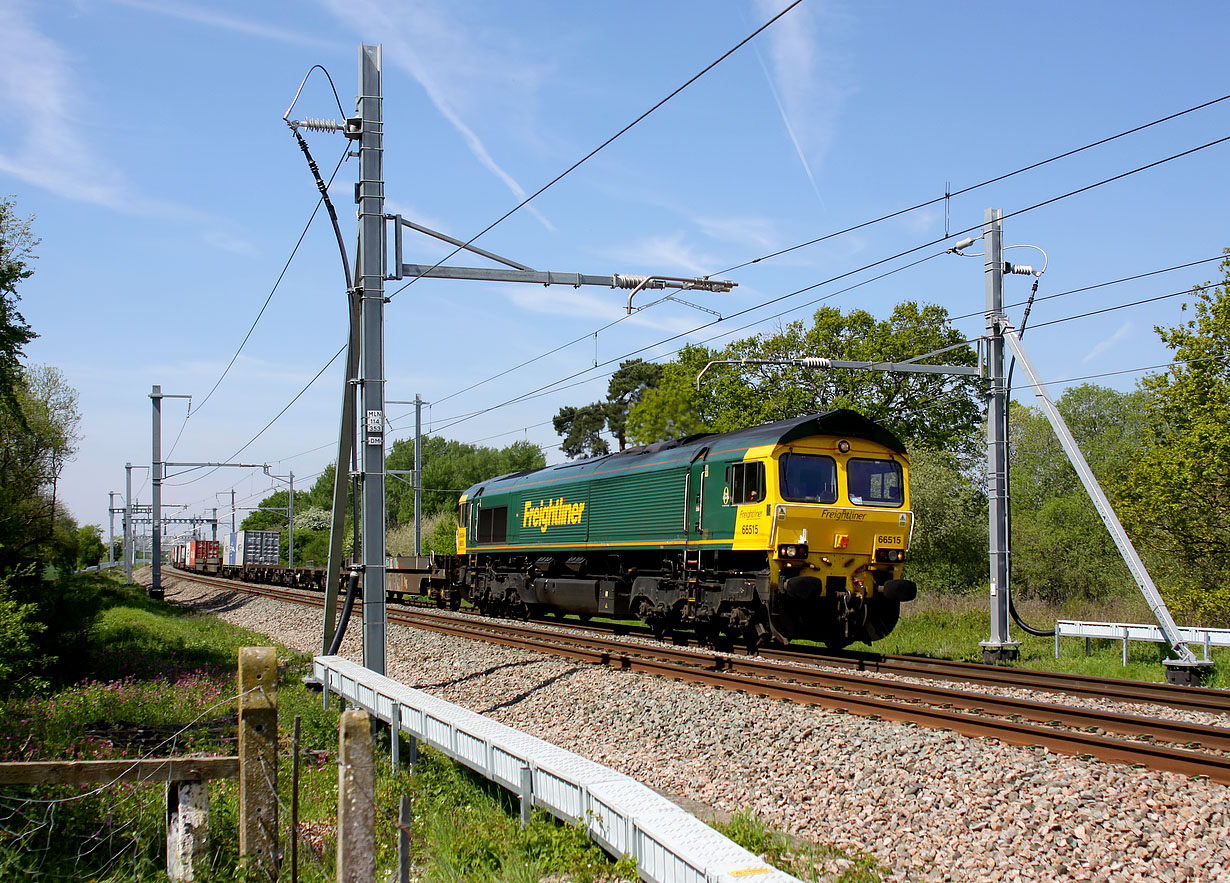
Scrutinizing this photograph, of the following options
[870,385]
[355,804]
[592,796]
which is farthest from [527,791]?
[870,385]

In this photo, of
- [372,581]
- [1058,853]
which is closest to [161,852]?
[372,581]

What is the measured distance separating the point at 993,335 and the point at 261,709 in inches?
561

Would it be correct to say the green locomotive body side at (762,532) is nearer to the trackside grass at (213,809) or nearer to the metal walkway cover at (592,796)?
the trackside grass at (213,809)

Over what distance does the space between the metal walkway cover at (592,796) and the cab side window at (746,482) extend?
7108 millimetres

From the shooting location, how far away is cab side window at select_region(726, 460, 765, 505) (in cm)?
1469

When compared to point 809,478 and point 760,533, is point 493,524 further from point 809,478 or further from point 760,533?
point 809,478

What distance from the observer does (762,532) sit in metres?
14.5

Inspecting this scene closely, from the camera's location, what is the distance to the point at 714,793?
7711mm

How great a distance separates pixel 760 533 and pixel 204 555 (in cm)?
6108

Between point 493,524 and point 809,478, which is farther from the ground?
point 809,478

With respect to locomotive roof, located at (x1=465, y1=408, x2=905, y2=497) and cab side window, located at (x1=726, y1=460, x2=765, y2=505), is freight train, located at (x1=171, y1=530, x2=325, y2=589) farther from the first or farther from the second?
cab side window, located at (x1=726, y1=460, x2=765, y2=505)

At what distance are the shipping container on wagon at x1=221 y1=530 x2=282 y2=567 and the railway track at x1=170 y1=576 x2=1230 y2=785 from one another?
4473cm

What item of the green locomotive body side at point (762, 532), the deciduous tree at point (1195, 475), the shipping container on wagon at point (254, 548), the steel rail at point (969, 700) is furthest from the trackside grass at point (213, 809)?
the shipping container on wagon at point (254, 548)

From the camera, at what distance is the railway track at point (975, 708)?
7484 millimetres
